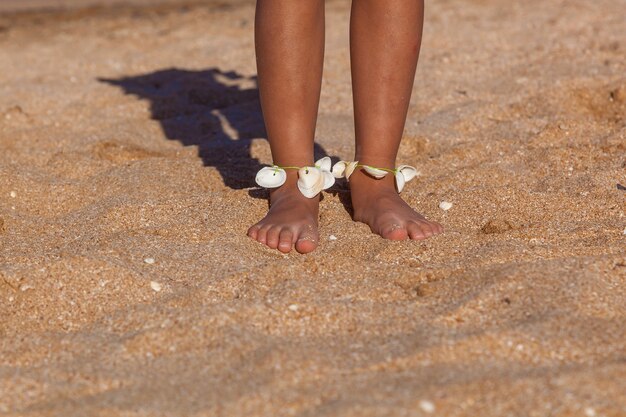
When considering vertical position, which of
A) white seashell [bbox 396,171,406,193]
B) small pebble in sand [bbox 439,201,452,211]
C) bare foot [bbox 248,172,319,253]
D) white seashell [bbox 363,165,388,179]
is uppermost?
white seashell [bbox 363,165,388,179]

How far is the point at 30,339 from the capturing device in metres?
2.05

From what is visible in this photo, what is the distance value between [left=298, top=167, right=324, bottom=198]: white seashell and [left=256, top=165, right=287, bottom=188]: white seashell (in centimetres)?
5

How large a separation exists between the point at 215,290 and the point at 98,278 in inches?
12.0

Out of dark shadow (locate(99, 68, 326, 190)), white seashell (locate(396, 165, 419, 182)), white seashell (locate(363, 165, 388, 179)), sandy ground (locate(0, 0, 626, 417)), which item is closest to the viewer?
sandy ground (locate(0, 0, 626, 417))

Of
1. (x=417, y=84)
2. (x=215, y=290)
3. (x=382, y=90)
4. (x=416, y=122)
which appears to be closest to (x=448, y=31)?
(x=417, y=84)

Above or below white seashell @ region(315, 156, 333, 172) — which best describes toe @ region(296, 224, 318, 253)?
above

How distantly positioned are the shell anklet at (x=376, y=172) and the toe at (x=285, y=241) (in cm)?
37

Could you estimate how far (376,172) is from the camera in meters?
2.72

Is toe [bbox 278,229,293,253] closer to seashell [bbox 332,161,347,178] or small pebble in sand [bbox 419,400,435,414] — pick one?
seashell [bbox 332,161,347,178]

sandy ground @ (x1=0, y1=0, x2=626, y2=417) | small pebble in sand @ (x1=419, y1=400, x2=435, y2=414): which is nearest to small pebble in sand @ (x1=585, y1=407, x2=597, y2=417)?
sandy ground @ (x1=0, y1=0, x2=626, y2=417)

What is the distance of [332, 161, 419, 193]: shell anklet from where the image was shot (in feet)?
8.94

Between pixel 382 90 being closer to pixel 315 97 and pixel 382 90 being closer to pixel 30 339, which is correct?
pixel 315 97

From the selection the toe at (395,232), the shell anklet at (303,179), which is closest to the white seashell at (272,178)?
the shell anklet at (303,179)

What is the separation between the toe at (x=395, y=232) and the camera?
252cm
